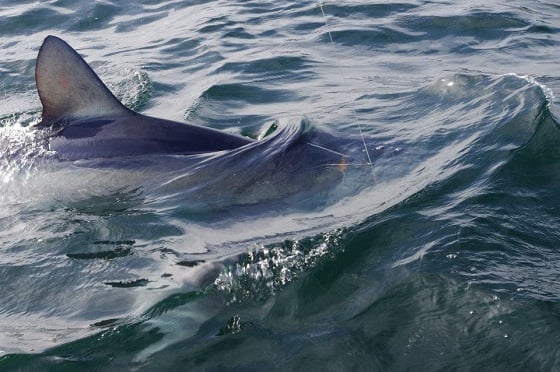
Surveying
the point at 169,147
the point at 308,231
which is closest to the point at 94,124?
the point at 169,147

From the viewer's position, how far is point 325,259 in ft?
12.0

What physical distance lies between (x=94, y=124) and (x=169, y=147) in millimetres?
557

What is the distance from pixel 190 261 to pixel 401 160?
1.74 meters

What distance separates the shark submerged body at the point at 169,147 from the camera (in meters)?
4.64

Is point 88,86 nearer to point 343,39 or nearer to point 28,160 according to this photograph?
point 28,160

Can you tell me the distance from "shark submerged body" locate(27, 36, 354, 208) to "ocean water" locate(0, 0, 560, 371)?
0.02 metres

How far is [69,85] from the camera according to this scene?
5.02 metres

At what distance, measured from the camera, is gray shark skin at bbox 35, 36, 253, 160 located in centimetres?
487

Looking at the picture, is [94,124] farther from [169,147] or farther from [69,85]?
[169,147]

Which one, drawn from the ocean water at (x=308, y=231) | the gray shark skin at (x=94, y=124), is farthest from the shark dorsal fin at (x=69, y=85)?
the ocean water at (x=308, y=231)

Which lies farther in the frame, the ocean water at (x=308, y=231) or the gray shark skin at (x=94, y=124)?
the gray shark skin at (x=94, y=124)

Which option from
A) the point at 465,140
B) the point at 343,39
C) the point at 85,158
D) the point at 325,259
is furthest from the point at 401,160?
the point at 343,39

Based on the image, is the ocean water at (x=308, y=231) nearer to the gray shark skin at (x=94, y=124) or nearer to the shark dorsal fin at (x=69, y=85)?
the gray shark skin at (x=94, y=124)

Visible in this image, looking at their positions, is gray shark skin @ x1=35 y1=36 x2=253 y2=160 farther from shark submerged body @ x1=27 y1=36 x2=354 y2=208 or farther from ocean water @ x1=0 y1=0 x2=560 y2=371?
ocean water @ x1=0 y1=0 x2=560 y2=371
